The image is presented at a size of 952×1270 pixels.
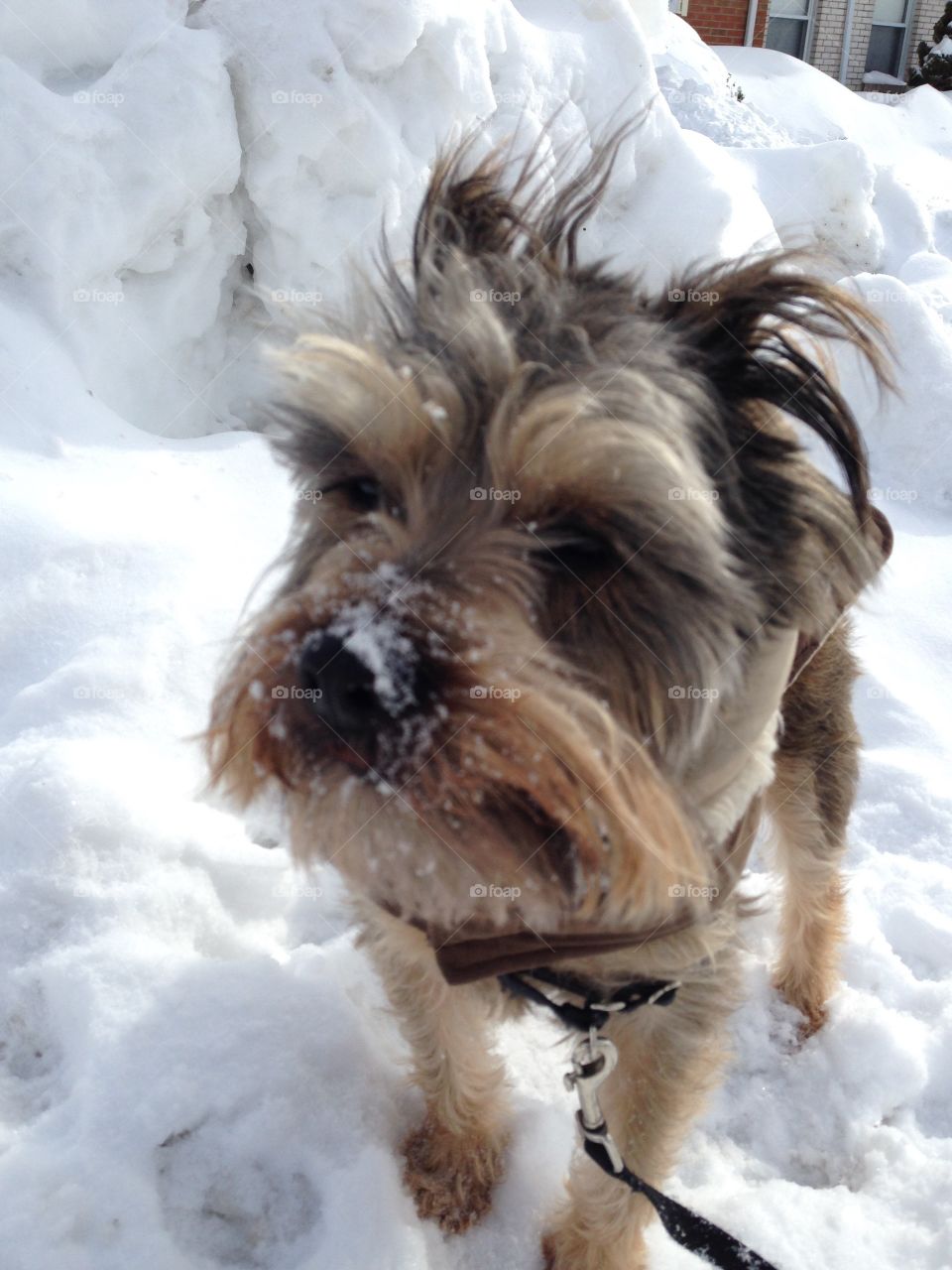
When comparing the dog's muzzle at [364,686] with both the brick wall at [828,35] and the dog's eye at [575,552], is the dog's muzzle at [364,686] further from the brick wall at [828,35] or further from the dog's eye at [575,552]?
the brick wall at [828,35]

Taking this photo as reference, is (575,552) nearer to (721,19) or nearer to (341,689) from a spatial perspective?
(341,689)

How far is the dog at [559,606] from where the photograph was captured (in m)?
1.57

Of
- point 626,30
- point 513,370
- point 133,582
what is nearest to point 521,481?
point 513,370

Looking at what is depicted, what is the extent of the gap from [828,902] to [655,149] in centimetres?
604

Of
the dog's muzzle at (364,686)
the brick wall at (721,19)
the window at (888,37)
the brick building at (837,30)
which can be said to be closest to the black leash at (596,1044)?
the dog's muzzle at (364,686)

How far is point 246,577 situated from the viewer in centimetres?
409

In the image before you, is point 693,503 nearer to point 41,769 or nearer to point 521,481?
point 521,481

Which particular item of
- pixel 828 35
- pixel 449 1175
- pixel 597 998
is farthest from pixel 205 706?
pixel 828 35

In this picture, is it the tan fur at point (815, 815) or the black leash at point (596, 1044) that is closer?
the black leash at point (596, 1044)

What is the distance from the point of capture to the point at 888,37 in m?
20.7

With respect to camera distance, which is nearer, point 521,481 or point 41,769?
Answer: point 521,481

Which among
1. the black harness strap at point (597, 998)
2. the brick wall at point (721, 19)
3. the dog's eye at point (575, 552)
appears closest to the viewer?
the dog's eye at point (575, 552)

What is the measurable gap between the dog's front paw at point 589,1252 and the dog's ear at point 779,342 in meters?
1.80

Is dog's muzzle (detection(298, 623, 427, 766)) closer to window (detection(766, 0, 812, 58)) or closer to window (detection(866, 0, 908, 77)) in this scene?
window (detection(766, 0, 812, 58))
